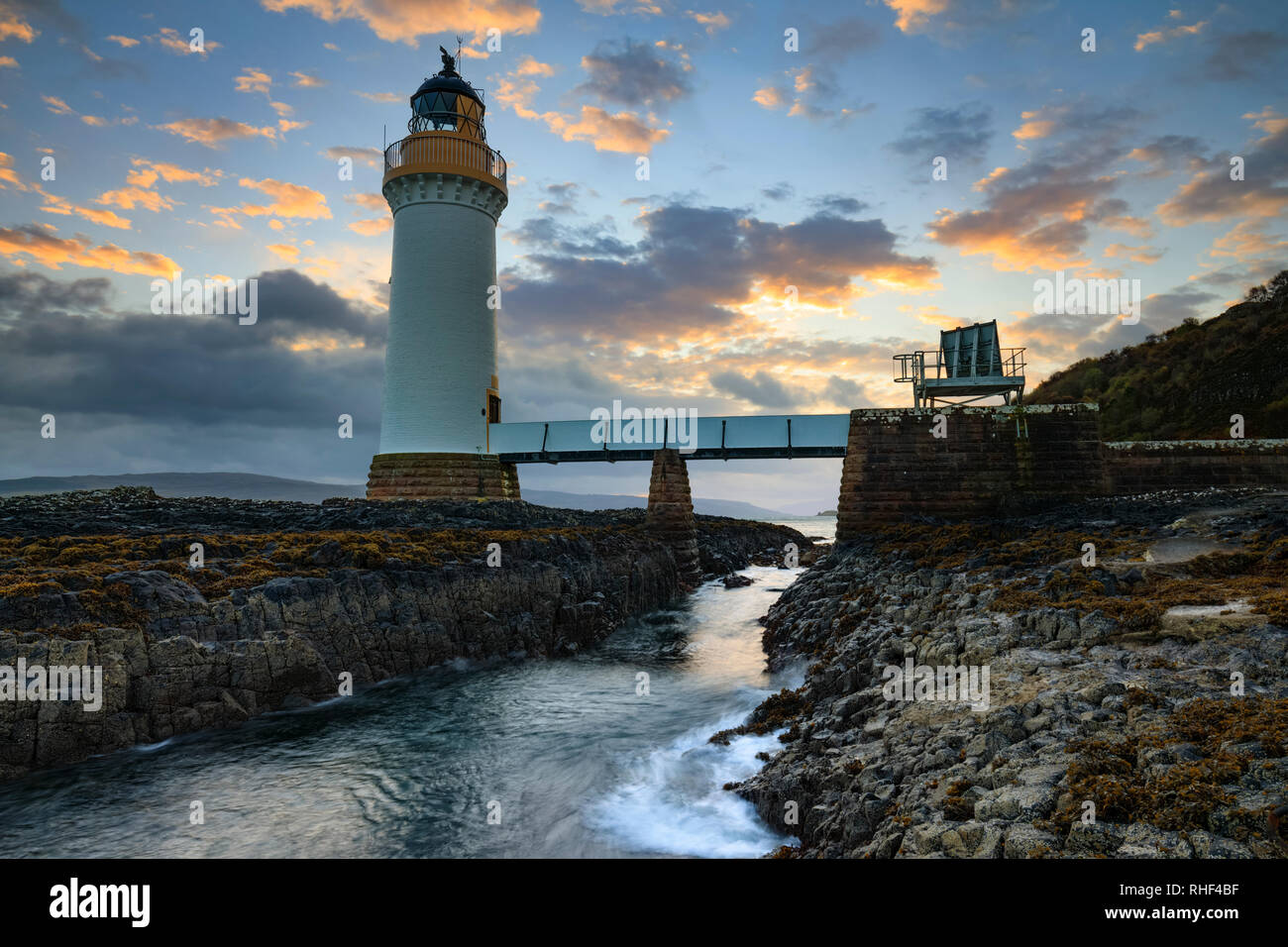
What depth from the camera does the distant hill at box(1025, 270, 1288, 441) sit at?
38125mm

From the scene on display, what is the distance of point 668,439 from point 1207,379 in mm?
38306

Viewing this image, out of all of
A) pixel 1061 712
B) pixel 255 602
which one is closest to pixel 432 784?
pixel 255 602

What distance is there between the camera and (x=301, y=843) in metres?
9.30

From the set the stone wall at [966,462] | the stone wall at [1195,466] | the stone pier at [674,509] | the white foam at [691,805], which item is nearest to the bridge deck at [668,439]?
the stone pier at [674,509]

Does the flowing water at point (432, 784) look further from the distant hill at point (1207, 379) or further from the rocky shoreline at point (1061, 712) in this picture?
the distant hill at point (1207, 379)

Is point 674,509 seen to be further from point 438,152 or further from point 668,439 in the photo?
point 438,152

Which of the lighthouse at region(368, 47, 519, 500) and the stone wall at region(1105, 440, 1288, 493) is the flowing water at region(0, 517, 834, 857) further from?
the stone wall at region(1105, 440, 1288, 493)

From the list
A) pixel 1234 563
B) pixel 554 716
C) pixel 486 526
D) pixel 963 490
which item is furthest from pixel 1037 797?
pixel 486 526

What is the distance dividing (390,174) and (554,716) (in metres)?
31.1

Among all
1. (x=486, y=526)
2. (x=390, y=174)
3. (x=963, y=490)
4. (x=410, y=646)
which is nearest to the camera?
(x=410, y=646)

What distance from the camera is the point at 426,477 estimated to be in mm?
32219

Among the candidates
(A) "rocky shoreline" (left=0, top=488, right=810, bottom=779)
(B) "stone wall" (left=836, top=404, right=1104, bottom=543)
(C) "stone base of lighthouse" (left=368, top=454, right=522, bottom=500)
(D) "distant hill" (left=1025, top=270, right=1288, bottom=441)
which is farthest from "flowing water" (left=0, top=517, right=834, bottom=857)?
(D) "distant hill" (left=1025, top=270, right=1288, bottom=441)

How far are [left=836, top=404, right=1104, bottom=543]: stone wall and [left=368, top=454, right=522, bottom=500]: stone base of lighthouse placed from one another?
1886 cm
